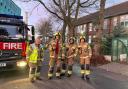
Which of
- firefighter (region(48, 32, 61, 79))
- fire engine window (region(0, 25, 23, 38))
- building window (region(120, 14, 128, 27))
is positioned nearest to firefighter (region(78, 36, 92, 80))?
firefighter (region(48, 32, 61, 79))

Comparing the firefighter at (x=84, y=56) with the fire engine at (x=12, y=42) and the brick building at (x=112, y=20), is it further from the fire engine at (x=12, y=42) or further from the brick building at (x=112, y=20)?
the brick building at (x=112, y=20)

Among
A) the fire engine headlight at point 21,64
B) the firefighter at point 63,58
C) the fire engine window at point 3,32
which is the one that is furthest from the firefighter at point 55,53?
the fire engine window at point 3,32

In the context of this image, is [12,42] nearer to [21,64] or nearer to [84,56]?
[21,64]

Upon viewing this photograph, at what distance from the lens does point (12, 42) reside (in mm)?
14695

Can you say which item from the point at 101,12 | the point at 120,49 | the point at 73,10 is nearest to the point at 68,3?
the point at 73,10

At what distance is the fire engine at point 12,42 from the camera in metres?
14.4

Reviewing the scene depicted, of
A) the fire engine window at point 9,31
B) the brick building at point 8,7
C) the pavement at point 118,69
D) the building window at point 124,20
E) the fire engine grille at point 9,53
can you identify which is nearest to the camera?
the fire engine grille at point 9,53

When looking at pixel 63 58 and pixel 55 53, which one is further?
pixel 63 58

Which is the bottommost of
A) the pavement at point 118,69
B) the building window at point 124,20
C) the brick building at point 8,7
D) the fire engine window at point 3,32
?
the pavement at point 118,69

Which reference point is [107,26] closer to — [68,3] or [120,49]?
[68,3]

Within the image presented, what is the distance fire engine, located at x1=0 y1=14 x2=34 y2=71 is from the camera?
14.4m

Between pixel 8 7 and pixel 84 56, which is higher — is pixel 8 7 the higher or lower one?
the higher one

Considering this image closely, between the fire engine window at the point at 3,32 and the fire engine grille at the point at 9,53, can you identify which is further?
the fire engine window at the point at 3,32

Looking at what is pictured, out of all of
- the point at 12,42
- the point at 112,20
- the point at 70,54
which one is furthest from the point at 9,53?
the point at 112,20
